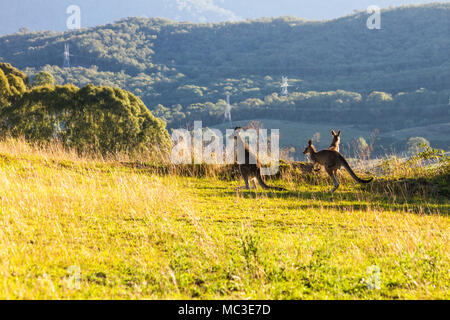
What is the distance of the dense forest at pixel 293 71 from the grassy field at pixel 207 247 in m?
86.8

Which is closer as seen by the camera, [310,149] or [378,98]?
[310,149]

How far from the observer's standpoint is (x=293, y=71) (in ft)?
564

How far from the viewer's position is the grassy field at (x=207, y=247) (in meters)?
4.29

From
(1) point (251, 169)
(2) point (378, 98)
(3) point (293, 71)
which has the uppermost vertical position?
(3) point (293, 71)

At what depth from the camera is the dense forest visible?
115875 mm

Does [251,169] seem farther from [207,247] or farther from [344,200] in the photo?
[207,247]

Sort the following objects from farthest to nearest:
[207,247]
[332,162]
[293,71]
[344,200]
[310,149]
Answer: [293,71] < [310,149] < [332,162] < [344,200] < [207,247]

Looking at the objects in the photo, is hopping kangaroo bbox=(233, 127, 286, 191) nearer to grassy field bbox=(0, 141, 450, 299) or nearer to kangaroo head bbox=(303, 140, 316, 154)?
grassy field bbox=(0, 141, 450, 299)

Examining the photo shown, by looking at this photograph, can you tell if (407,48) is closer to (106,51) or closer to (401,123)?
(401,123)

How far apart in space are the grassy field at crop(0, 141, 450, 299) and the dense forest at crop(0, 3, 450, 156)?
86.8 metres

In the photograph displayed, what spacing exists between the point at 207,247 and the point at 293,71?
572 ft

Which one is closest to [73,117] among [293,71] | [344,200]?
[344,200]

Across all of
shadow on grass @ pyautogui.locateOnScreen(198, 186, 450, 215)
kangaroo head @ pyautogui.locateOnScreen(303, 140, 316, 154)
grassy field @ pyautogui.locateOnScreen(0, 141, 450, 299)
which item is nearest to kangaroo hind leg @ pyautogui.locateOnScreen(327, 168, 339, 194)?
shadow on grass @ pyautogui.locateOnScreen(198, 186, 450, 215)

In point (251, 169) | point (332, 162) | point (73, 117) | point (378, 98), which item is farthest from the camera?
point (378, 98)
